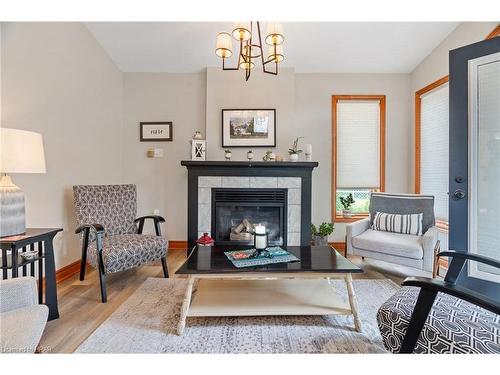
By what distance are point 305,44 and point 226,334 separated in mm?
3296

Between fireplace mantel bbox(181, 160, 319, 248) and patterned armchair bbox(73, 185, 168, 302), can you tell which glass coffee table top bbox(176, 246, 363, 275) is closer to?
patterned armchair bbox(73, 185, 168, 302)

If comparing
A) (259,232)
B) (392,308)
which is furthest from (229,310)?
(392,308)

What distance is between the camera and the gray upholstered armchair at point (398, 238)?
254 centimetres

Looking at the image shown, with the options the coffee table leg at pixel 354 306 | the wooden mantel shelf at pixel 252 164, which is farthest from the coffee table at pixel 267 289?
the wooden mantel shelf at pixel 252 164

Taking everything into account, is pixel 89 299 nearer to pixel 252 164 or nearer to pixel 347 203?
pixel 252 164

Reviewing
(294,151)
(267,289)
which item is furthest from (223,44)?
(267,289)

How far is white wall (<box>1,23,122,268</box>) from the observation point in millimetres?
2225

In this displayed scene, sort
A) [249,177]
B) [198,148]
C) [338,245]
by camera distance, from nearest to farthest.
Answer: [249,177] → [198,148] → [338,245]

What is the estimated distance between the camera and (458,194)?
2.07 m

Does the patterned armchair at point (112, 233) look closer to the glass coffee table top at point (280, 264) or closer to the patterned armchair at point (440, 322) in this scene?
the glass coffee table top at point (280, 264)

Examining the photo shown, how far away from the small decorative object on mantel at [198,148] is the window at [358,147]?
6.19ft

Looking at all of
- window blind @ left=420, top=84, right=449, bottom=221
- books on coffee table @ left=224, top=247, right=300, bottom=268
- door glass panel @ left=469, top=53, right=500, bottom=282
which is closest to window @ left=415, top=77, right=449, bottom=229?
window blind @ left=420, top=84, right=449, bottom=221

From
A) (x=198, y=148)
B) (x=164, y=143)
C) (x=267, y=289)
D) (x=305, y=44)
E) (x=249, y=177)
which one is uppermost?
(x=305, y=44)

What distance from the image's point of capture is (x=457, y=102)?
2104 millimetres
